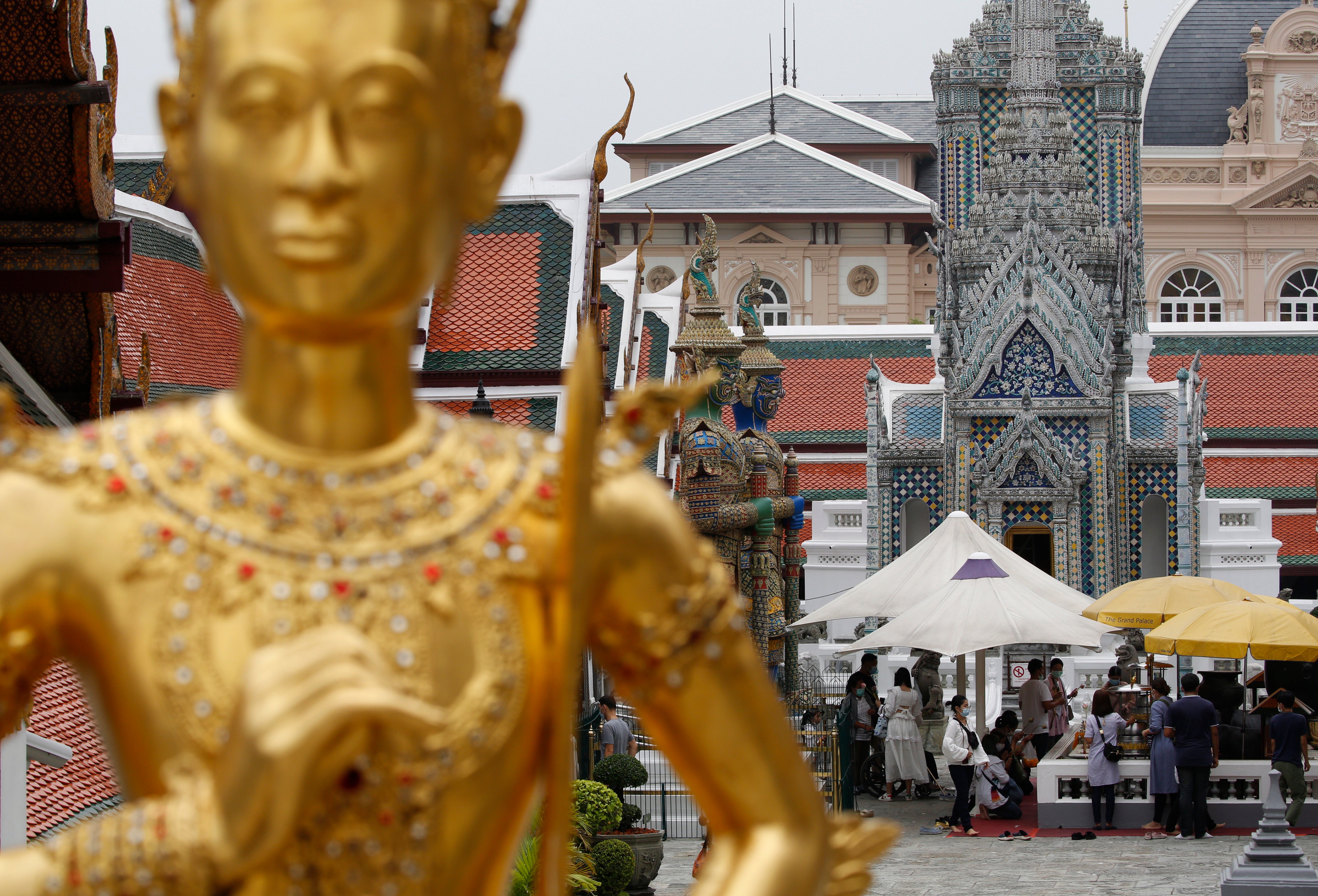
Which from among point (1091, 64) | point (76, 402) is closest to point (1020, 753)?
point (76, 402)

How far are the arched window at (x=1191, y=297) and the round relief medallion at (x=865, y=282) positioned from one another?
22.9 feet

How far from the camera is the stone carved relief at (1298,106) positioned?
148ft

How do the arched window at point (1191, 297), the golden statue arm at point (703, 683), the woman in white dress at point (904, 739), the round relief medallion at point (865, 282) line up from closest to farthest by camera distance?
1. the golden statue arm at point (703, 683)
2. the woman in white dress at point (904, 739)
3. the arched window at point (1191, 297)
4. the round relief medallion at point (865, 282)

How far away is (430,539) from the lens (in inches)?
84.2

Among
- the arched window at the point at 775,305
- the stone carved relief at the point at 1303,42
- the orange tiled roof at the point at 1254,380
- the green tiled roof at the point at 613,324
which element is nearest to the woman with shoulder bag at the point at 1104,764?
the green tiled roof at the point at 613,324

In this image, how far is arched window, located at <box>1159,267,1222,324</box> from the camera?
4338 centimetres

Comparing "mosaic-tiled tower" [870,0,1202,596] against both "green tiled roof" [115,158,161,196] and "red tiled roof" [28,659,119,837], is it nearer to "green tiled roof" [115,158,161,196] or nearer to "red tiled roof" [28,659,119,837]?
"green tiled roof" [115,158,161,196]

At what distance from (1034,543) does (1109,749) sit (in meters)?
12.8

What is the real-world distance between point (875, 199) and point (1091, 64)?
12943mm

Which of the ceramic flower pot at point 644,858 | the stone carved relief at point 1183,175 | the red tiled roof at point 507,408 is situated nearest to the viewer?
the ceramic flower pot at point 644,858

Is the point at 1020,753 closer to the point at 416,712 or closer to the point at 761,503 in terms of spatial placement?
the point at 761,503

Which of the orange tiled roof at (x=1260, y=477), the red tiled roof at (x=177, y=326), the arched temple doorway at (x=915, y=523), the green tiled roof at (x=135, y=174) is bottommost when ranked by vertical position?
the arched temple doorway at (x=915, y=523)

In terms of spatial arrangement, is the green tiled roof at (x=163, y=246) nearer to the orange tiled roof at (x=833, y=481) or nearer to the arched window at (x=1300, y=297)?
the orange tiled roof at (x=833, y=481)

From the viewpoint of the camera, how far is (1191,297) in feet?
143
